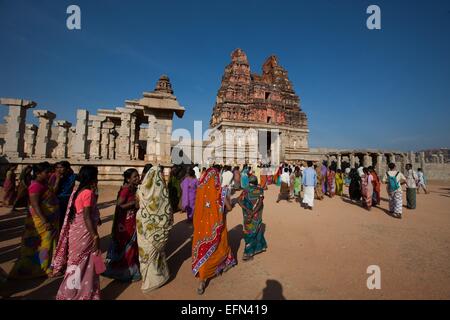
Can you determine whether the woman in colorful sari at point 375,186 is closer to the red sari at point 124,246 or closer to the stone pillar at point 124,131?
the red sari at point 124,246

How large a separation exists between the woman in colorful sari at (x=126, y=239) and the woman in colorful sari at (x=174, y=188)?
406 centimetres

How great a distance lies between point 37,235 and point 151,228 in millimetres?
1767

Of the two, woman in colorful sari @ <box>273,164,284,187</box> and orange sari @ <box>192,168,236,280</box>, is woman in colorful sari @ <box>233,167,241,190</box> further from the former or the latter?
orange sari @ <box>192,168,236,280</box>

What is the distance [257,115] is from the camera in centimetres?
2953

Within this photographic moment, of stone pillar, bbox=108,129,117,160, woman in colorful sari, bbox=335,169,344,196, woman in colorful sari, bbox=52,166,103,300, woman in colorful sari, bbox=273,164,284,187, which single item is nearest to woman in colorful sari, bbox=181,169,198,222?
woman in colorful sari, bbox=52,166,103,300

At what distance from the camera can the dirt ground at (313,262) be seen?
9.00ft

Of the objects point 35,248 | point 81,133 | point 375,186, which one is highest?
point 81,133

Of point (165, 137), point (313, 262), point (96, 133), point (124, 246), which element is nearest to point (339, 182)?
point (313, 262)

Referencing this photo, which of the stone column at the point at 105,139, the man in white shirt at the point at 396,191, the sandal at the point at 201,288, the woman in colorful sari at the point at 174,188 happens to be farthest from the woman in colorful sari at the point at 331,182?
the stone column at the point at 105,139

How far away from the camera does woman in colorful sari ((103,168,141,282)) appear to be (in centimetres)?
297

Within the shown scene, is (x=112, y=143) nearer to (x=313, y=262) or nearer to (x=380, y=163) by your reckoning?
(x=313, y=262)

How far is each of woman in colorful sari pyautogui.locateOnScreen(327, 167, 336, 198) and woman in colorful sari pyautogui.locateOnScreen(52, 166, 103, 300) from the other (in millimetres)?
10909

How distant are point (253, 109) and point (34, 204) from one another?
2836cm

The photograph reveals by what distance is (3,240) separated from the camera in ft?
14.5
